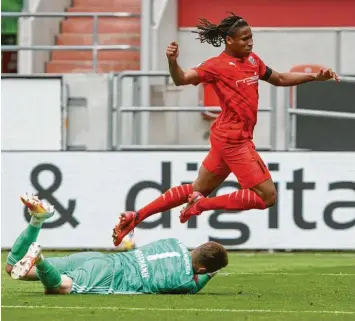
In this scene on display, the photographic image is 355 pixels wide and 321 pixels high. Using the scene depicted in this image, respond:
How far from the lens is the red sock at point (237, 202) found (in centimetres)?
1345

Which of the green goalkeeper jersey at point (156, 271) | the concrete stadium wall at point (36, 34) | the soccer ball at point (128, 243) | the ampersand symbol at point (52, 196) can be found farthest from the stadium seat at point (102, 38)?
the green goalkeeper jersey at point (156, 271)

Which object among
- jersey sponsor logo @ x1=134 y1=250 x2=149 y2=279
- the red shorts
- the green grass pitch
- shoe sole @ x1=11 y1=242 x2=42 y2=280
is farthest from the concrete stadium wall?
shoe sole @ x1=11 y1=242 x2=42 y2=280

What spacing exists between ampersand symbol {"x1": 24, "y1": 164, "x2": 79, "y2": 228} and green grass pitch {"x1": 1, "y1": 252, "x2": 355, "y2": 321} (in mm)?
3443

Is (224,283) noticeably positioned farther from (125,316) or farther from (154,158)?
(154,158)

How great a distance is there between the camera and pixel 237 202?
13531mm

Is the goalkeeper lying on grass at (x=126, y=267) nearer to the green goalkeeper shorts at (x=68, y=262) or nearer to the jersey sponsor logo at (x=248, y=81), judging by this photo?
the green goalkeeper shorts at (x=68, y=262)

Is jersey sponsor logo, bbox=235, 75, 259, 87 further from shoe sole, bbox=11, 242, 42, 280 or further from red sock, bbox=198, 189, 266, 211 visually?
shoe sole, bbox=11, 242, 42, 280

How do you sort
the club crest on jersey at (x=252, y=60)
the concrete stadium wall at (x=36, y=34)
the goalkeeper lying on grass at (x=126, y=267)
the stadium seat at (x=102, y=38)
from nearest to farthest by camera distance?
the goalkeeper lying on grass at (x=126, y=267), the club crest on jersey at (x=252, y=60), the concrete stadium wall at (x=36, y=34), the stadium seat at (x=102, y=38)

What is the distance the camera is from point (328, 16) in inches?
915

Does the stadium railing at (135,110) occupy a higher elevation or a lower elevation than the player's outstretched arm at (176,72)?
lower

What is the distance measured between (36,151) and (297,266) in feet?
12.5

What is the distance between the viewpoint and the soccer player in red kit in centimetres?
1327

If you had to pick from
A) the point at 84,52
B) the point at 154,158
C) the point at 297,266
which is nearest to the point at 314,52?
the point at 84,52

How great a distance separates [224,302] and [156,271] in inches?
25.0
